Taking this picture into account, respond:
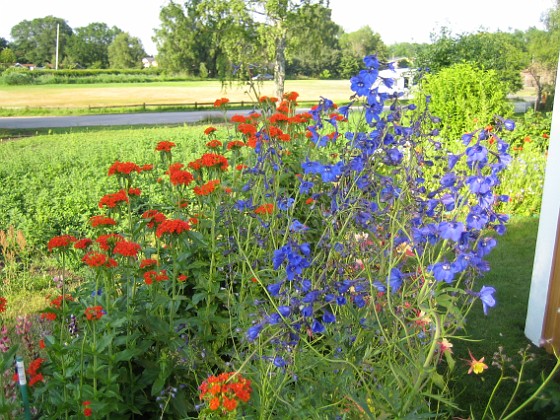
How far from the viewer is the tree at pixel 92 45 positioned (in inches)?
2359

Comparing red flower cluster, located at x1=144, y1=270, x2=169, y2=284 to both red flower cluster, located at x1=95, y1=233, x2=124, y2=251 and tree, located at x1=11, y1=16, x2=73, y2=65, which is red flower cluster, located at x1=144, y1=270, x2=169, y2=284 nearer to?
red flower cluster, located at x1=95, y1=233, x2=124, y2=251

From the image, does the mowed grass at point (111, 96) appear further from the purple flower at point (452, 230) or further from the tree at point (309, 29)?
the purple flower at point (452, 230)

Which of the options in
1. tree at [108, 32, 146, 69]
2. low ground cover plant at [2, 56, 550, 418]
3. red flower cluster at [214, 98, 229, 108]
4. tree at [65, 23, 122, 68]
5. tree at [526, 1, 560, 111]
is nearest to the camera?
low ground cover plant at [2, 56, 550, 418]

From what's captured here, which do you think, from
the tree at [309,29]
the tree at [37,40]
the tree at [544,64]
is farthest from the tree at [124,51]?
the tree at [544,64]

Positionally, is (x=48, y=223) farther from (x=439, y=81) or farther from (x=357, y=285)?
(x=439, y=81)

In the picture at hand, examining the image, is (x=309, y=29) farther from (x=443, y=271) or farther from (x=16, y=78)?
(x=16, y=78)

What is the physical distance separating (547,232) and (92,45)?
65.7 meters

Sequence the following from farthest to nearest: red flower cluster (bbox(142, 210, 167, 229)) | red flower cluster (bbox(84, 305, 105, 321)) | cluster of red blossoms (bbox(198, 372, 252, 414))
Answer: red flower cluster (bbox(142, 210, 167, 229))
red flower cluster (bbox(84, 305, 105, 321))
cluster of red blossoms (bbox(198, 372, 252, 414))

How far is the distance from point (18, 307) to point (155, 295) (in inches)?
76.6

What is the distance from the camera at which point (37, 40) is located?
6159cm

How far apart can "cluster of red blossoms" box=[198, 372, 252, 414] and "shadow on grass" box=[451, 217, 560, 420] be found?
108cm

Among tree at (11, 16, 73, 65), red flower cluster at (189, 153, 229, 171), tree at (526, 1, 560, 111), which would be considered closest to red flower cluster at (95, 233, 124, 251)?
red flower cluster at (189, 153, 229, 171)

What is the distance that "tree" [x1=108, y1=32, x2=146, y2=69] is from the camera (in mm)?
61656

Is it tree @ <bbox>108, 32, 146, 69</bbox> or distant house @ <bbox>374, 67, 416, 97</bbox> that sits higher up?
tree @ <bbox>108, 32, 146, 69</bbox>
